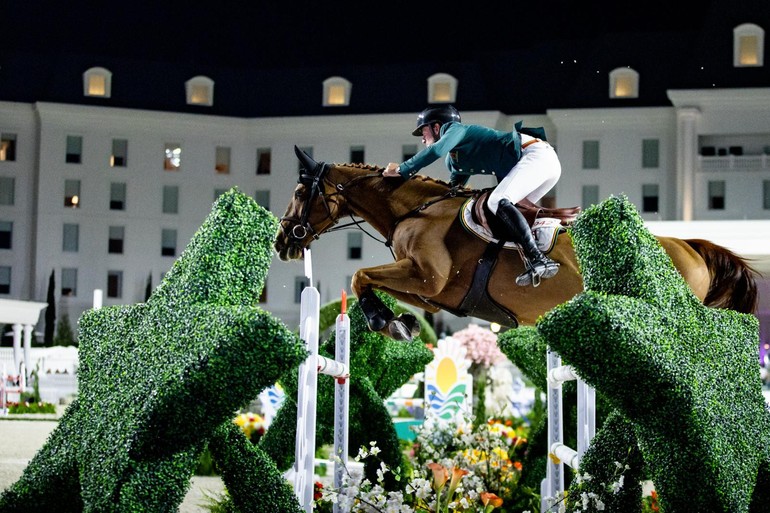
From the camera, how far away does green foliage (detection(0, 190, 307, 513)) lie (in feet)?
15.8

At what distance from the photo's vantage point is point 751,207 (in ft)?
120

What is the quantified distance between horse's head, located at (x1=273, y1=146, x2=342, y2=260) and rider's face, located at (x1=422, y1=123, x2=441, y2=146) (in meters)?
0.78

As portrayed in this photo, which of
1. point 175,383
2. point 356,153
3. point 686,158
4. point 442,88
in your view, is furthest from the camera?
point 442,88

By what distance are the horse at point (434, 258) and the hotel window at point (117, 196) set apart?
37.5 meters

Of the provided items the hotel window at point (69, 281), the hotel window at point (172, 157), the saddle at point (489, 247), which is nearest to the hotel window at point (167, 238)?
the hotel window at point (172, 157)

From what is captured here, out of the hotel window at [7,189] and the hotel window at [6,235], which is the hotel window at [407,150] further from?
the hotel window at [6,235]

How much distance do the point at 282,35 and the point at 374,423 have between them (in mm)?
39557

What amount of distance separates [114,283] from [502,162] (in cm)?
3857

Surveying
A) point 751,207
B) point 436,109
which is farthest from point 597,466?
point 751,207

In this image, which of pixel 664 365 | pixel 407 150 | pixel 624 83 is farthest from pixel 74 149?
pixel 664 365

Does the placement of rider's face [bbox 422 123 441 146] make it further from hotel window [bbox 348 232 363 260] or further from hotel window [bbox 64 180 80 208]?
hotel window [bbox 64 180 80 208]

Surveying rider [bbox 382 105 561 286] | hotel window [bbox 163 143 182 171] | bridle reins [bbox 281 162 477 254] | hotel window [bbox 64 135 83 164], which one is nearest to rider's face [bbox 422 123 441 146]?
rider [bbox 382 105 561 286]

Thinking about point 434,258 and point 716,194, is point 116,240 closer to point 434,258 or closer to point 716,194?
point 716,194

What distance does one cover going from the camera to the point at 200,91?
43969mm
